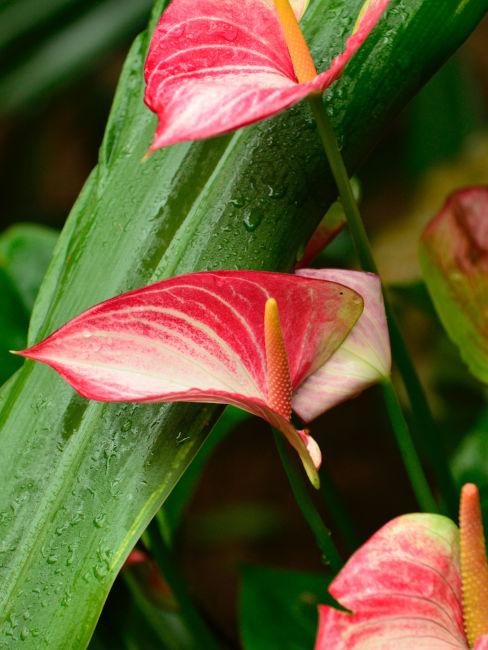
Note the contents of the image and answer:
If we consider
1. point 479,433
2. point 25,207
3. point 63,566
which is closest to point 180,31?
point 63,566

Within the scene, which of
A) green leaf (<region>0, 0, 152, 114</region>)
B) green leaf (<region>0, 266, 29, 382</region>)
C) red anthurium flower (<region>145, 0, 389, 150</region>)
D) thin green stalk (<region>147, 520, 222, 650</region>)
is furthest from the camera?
green leaf (<region>0, 0, 152, 114</region>)

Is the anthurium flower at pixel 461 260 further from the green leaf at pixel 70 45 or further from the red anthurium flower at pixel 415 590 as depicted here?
the green leaf at pixel 70 45

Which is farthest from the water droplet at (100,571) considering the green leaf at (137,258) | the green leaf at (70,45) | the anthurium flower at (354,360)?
the green leaf at (70,45)

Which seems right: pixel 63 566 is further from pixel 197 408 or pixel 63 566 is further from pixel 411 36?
pixel 411 36

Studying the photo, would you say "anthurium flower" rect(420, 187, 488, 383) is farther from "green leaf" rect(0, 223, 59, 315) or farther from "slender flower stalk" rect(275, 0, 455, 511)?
"green leaf" rect(0, 223, 59, 315)

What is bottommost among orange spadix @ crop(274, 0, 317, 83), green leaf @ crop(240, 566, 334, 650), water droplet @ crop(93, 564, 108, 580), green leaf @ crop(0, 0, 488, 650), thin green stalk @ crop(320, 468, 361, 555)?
green leaf @ crop(240, 566, 334, 650)

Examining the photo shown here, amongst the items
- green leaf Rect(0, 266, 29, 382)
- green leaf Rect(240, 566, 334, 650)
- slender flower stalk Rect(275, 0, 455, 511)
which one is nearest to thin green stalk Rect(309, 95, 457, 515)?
slender flower stalk Rect(275, 0, 455, 511)

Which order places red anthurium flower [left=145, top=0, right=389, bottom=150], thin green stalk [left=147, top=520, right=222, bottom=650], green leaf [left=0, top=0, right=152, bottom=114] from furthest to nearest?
green leaf [left=0, top=0, right=152, bottom=114], thin green stalk [left=147, top=520, right=222, bottom=650], red anthurium flower [left=145, top=0, right=389, bottom=150]
